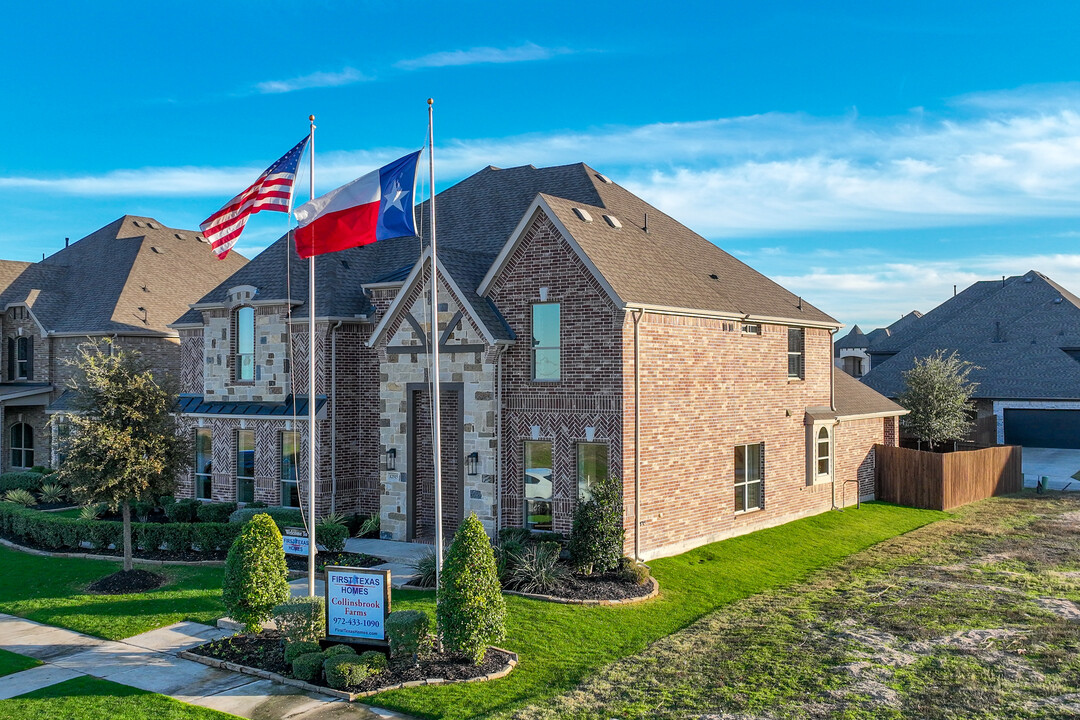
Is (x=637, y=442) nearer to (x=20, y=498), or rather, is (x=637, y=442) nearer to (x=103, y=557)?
(x=103, y=557)

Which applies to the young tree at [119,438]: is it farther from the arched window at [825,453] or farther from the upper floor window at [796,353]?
the arched window at [825,453]

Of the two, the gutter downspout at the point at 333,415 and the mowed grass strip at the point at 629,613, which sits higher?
the gutter downspout at the point at 333,415

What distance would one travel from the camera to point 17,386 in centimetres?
3719

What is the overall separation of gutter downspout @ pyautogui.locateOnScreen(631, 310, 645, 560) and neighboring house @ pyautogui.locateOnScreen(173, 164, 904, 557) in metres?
0.05

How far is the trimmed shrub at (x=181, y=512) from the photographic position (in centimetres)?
2609

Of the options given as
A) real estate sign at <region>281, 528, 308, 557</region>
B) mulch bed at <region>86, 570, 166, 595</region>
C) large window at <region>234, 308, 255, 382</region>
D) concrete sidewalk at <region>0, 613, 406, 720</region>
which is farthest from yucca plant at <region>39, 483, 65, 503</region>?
real estate sign at <region>281, 528, 308, 557</region>

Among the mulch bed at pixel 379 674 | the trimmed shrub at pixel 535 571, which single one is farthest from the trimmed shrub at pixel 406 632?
the trimmed shrub at pixel 535 571

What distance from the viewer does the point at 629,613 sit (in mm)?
16578

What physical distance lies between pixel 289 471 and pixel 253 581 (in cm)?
1177

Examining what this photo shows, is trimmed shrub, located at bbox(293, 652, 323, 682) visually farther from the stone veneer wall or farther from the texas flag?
the stone veneer wall

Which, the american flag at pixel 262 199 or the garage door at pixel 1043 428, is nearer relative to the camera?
the american flag at pixel 262 199

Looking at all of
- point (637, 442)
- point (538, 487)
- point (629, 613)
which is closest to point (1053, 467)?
point (637, 442)

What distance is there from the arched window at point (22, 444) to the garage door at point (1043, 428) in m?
50.2

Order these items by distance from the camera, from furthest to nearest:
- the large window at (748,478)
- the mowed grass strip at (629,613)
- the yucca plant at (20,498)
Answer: the yucca plant at (20,498)
the large window at (748,478)
the mowed grass strip at (629,613)
